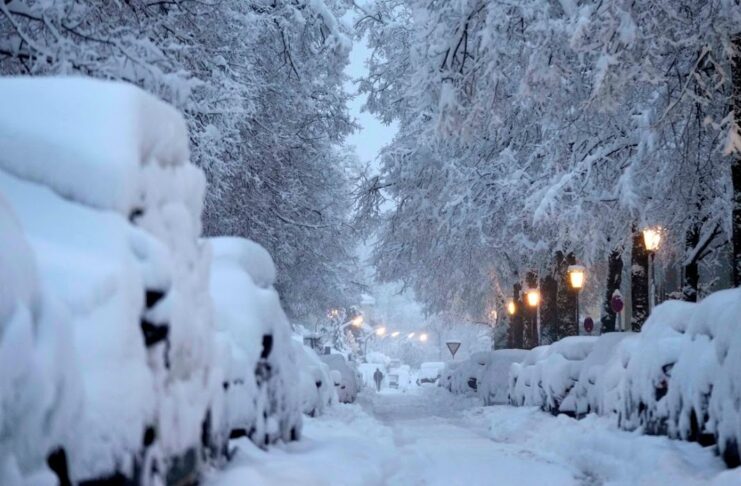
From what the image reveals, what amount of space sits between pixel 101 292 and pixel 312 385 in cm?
1014

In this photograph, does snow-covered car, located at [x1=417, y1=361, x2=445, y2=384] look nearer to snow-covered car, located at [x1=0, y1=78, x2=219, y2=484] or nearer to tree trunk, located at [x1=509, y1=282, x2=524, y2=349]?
tree trunk, located at [x1=509, y1=282, x2=524, y2=349]

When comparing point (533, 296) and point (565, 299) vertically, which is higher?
point (533, 296)

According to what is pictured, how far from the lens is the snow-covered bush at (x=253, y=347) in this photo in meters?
7.07

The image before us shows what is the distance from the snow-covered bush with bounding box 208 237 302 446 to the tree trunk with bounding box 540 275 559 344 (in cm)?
1642

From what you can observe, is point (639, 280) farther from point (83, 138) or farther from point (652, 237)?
point (83, 138)

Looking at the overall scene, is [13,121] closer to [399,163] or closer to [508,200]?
[508,200]

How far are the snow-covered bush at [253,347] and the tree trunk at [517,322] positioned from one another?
21.2m

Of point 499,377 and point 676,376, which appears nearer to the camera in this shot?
point 676,376

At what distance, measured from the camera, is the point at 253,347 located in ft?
24.1

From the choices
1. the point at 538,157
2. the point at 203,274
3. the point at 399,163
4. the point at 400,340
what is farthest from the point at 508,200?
the point at 400,340

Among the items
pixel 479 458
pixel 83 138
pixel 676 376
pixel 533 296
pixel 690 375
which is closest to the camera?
pixel 83 138

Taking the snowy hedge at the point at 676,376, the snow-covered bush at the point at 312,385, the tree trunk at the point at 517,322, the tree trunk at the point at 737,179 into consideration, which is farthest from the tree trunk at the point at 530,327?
the tree trunk at the point at 737,179

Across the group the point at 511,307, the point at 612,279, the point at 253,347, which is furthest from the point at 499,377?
the point at 253,347

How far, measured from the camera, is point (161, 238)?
197 inches
